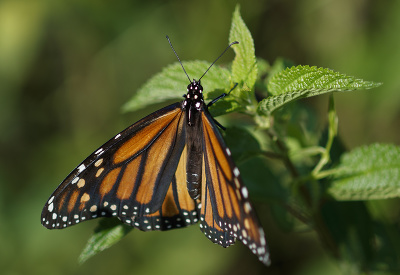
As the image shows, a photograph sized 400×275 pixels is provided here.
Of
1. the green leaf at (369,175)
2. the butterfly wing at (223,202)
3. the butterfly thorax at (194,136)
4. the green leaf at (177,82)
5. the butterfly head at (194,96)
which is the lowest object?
the green leaf at (369,175)

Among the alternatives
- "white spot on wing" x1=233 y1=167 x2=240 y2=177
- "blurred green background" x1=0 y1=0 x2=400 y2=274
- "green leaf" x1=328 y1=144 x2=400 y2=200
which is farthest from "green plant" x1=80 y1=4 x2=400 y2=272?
"blurred green background" x1=0 y1=0 x2=400 y2=274

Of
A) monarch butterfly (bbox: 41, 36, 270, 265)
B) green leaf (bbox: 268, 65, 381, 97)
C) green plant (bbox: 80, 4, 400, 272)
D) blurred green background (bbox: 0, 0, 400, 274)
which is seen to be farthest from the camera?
blurred green background (bbox: 0, 0, 400, 274)

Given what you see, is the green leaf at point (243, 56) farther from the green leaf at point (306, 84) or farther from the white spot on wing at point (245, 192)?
the white spot on wing at point (245, 192)

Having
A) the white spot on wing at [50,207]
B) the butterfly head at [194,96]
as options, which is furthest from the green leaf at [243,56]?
the white spot on wing at [50,207]

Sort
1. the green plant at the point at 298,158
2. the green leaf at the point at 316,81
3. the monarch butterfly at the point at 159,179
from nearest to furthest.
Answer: the green leaf at the point at 316,81 → the green plant at the point at 298,158 → the monarch butterfly at the point at 159,179

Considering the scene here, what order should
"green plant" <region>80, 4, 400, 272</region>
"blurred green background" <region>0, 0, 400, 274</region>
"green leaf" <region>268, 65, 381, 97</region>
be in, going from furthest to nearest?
"blurred green background" <region>0, 0, 400, 274</region> < "green plant" <region>80, 4, 400, 272</region> < "green leaf" <region>268, 65, 381, 97</region>

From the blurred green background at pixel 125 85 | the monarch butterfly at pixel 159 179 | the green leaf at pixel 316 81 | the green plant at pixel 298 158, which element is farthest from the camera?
the blurred green background at pixel 125 85

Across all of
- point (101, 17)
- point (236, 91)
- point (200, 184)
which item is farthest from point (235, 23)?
point (101, 17)

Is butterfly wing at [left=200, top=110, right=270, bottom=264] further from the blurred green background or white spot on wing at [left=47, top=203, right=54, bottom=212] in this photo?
the blurred green background
